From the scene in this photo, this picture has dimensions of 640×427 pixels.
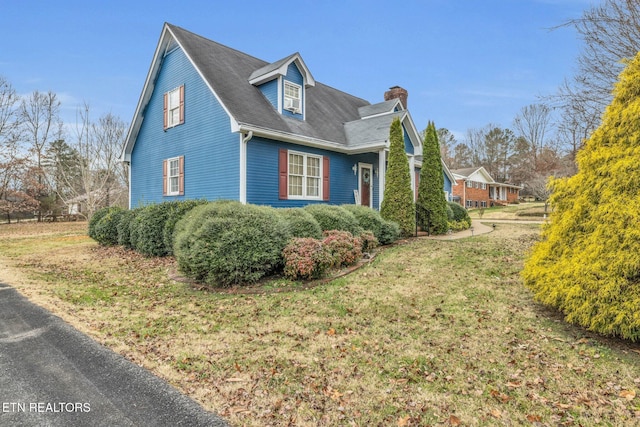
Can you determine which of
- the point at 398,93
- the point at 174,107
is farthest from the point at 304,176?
the point at 398,93

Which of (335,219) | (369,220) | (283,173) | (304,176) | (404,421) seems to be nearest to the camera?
(404,421)

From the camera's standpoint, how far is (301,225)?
760 cm

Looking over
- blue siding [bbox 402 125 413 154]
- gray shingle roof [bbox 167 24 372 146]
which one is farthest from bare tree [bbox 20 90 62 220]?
blue siding [bbox 402 125 413 154]

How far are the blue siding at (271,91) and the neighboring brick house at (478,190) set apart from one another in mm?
27398

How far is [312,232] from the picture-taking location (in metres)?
7.67

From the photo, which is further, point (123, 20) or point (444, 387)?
point (123, 20)

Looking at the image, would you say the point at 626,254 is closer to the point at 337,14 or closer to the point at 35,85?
the point at 337,14

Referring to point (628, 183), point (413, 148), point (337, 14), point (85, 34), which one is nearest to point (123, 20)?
point (85, 34)

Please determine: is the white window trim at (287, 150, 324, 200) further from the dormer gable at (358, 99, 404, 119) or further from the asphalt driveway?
the asphalt driveway

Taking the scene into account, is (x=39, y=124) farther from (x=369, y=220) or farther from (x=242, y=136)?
(x=369, y=220)

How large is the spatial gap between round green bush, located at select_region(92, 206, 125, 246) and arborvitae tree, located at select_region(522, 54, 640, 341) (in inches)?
479

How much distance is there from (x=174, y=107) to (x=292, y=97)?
15.9 ft

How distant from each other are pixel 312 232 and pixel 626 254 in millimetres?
5354

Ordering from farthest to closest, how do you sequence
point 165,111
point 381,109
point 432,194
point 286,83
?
point 381,109 → point 165,111 → point 286,83 → point 432,194
